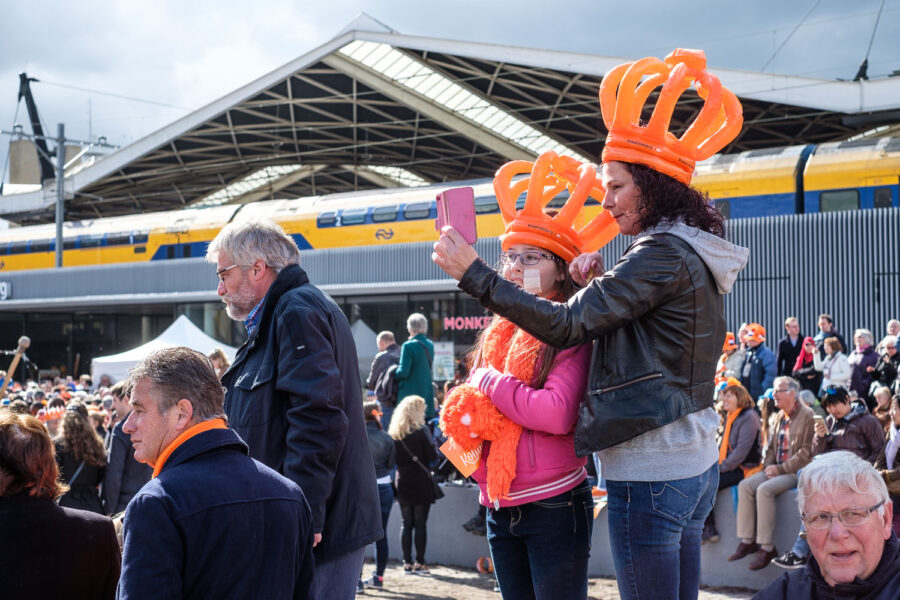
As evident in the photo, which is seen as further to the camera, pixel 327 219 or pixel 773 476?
pixel 327 219

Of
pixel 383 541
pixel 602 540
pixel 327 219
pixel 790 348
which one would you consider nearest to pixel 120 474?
pixel 383 541

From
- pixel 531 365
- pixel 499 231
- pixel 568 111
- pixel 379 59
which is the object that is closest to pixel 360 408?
pixel 531 365

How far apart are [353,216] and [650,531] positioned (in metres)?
22.9

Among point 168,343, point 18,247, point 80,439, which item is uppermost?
point 18,247

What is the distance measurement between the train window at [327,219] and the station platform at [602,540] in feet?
51.7

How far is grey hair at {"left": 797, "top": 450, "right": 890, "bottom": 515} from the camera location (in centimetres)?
239

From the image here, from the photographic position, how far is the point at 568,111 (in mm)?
34500

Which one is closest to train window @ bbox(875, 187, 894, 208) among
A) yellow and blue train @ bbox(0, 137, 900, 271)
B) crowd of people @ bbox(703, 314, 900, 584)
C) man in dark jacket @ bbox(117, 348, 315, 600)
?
yellow and blue train @ bbox(0, 137, 900, 271)

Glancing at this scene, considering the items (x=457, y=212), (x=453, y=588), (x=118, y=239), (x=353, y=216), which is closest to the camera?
(x=457, y=212)

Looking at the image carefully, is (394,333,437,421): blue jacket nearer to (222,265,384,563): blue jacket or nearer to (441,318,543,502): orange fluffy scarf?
(222,265,384,563): blue jacket

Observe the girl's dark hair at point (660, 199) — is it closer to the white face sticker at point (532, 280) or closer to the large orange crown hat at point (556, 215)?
the large orange crown hat at point (556, 215)

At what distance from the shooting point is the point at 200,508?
2324 mm

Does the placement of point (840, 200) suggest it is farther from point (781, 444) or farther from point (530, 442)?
point (530, 442)

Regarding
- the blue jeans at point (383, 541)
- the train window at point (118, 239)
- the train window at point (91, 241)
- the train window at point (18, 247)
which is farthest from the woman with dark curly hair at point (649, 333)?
the train window at point (18, 247)
